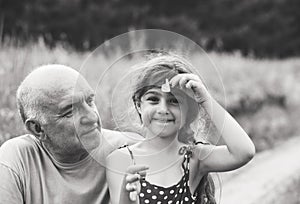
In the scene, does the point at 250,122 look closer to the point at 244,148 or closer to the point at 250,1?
the point at 244,148

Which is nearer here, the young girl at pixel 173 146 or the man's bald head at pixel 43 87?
the young girl at pixel 173 146

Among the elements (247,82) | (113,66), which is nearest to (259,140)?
(247,82)

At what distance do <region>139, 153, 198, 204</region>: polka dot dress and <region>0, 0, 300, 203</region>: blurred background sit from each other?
0.37 m

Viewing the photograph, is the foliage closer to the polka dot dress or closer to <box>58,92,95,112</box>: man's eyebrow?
<box>58,92,95,112</box>: man's eyebrow

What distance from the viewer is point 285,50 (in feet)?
95.3

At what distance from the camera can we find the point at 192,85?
262 centimetres

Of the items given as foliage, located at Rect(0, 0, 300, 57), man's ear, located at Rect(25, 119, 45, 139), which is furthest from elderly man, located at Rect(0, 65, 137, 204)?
foliage, located at Rect(0, 0, 300, 57)

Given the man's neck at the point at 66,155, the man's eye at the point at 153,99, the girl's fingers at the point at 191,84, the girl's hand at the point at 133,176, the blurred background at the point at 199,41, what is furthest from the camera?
the blurred background at the point at 199,41

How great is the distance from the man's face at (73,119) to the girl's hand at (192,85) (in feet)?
1.45

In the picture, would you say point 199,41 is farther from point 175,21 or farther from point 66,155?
point 66,155

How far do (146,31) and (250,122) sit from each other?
7.09 m

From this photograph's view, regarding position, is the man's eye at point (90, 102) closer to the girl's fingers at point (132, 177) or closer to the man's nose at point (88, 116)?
the man's nose at point (88, 116)

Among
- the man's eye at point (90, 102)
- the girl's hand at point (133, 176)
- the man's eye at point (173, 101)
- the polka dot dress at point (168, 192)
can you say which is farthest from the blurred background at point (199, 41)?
the girl's hand at point (133, 176)

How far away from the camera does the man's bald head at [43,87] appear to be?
2.92m
